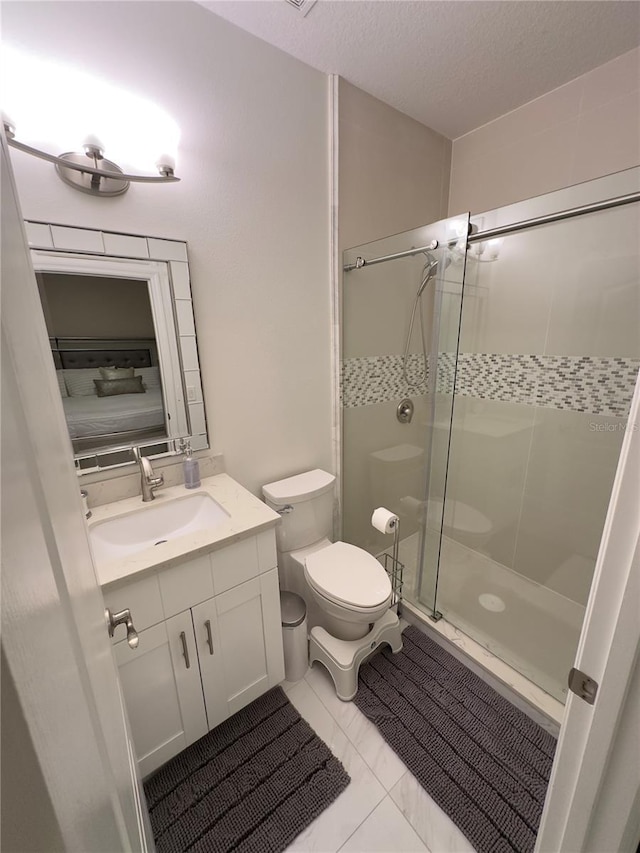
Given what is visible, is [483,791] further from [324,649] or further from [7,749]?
[7,749]

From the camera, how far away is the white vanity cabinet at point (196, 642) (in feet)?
3.48

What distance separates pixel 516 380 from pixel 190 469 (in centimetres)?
175

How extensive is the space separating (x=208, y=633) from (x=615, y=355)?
206 centimetres

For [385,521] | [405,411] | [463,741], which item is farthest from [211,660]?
[405,411]

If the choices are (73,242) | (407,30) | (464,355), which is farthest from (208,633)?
(407,30)

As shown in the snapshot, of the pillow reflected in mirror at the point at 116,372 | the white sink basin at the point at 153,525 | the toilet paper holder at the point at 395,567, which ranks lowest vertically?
the toilet paper holder at the point at 395,567

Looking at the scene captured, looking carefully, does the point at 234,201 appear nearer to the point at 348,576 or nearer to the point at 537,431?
the point at 348,576

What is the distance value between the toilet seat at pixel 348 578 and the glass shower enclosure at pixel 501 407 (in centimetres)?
51

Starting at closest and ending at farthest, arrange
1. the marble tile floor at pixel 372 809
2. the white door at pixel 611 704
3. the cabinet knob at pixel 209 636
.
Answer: the white door at pixel 611 704 < the marble tile floor at pixel 372 809 < the cabinet knob at pixel 209 636

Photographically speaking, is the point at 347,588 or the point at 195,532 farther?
the point at 347,588

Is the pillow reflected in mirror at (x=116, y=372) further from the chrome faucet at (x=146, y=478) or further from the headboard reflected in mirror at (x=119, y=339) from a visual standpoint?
the chrome faucet at (x=146, y=478)

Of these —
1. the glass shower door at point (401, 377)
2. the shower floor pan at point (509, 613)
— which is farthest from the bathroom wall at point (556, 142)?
the shower floor pan at point (509, 613)

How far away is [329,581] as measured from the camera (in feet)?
4.90

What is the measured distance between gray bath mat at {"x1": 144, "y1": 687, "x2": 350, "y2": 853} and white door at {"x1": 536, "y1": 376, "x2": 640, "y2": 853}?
0.87 metres
